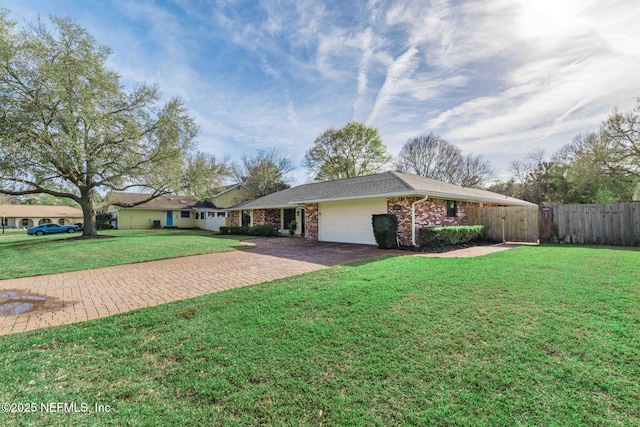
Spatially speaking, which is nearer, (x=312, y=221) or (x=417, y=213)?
(x=417, y=213)

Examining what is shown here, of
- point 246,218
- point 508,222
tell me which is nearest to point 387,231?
point 508,222

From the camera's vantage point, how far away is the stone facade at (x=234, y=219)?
24500mm

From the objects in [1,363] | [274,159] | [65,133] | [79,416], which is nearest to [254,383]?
[79,416]

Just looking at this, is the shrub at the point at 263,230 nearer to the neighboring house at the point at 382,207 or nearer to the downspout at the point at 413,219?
the neighboring house at the point at 382,207

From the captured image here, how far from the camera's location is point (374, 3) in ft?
29.9

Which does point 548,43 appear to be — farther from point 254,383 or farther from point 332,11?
point 254,383

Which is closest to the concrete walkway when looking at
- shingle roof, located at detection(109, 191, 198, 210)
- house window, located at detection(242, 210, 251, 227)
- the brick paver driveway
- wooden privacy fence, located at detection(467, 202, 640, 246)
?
the brick paver driveway

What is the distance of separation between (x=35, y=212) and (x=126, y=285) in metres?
47.1

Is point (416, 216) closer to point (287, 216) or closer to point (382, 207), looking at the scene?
point (382, 207)

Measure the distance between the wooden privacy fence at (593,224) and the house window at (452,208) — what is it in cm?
371

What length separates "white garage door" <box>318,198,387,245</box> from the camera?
12812 millimetres

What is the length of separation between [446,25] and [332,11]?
3812 mm

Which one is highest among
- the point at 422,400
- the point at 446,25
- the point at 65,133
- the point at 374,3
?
the point at 374,3

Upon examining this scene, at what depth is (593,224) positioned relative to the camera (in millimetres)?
11844
